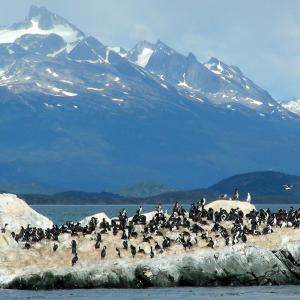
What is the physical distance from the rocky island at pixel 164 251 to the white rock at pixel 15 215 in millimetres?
738

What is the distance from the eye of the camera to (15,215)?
86.8m

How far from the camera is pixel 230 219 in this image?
71375 millimetres

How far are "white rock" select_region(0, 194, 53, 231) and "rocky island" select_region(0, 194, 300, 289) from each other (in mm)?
738

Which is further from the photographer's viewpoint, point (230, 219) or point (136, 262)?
point (230, 219)

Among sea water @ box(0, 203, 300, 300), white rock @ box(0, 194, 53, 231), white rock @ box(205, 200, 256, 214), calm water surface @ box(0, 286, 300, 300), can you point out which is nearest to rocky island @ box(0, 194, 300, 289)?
white rock @ box(205, 200, 256, 214)

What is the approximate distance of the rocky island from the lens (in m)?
56.9

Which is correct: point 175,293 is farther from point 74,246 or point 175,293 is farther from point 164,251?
point 74,246

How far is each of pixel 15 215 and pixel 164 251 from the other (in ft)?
86.4

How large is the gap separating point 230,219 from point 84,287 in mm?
17360

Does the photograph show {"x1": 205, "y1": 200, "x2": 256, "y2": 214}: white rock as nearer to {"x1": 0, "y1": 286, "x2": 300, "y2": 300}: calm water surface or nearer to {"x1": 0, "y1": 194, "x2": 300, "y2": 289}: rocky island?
{"x1": 0, "y1": 194, "x2": 300, "y2": 289}: rocky island

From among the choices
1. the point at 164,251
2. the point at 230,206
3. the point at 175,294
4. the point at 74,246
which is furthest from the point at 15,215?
the point at 175,294

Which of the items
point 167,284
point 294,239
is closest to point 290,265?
point 294,239

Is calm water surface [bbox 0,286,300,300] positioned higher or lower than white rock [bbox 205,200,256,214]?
lower

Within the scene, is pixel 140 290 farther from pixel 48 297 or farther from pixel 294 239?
pixel 294 239
